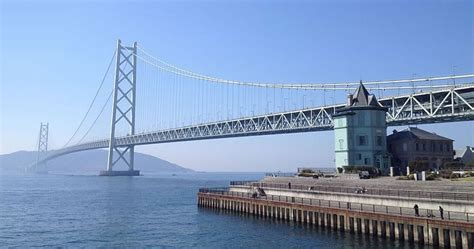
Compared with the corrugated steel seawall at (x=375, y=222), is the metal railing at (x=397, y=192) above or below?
above

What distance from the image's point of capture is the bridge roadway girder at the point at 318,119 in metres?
66.9

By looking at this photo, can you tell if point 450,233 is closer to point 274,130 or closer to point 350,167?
point 350,167

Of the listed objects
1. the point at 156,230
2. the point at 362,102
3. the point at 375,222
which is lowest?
the point at 156,230

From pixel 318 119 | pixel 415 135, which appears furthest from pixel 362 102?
pixel 318 119

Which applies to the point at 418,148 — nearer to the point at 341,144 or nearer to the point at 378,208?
the point at 341,144

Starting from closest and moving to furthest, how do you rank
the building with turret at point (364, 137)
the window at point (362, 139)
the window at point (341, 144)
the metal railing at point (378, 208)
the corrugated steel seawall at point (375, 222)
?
the corrugated steel seawall at point (375, 222), the metal railing at point (378, 208), the building with turret at point (364, 137), the window at point (362, 139), the window at point (341, 144)

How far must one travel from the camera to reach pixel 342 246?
30.3m

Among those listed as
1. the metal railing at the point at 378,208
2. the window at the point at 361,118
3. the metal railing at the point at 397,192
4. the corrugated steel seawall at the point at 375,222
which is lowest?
the corrugated steel seawall at the point at 375,222

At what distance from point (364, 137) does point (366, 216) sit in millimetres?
23576

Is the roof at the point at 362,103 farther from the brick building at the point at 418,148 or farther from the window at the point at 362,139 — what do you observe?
the brick building at the point at 418,148

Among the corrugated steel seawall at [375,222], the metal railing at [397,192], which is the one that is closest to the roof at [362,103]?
the metal railing at [397,192]

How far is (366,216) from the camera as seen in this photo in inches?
1307

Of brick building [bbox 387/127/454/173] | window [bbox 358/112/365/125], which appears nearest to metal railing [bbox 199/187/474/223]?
window [bbox 358/112/365/125]

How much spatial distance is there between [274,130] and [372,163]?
41.0 metres
